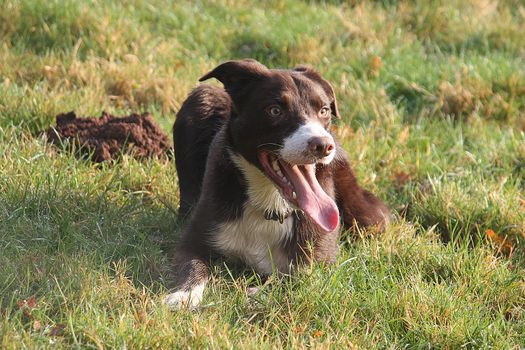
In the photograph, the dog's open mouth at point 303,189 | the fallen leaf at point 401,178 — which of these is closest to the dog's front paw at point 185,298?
the dog's open mouth at point 303,189

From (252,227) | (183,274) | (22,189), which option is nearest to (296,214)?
(252,227)

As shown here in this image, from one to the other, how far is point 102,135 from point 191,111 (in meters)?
0.70

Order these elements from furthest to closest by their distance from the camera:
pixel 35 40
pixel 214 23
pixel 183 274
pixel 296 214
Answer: pixel 214 23, pixel 35 40, pixel 296 214, pixel 183 274

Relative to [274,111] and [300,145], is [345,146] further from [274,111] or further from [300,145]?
[300,145]

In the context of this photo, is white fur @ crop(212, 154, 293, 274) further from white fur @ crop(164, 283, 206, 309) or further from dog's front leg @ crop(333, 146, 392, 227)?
dog's front leg @ crop(333, 146, 392, 227)

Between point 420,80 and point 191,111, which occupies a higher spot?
point 191,111

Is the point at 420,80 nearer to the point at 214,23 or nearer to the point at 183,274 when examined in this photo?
Result: the point at 214,23

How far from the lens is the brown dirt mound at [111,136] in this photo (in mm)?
5738

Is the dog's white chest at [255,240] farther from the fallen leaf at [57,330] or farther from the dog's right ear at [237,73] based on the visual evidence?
the fallen leaf at [57,330]

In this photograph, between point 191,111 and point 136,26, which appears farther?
point 136,26

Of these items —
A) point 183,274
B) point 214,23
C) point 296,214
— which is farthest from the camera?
point 214,23

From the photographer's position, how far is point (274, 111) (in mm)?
4473

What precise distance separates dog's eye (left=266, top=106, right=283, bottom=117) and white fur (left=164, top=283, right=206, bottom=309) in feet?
3.04

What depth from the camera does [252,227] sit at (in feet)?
15.3
